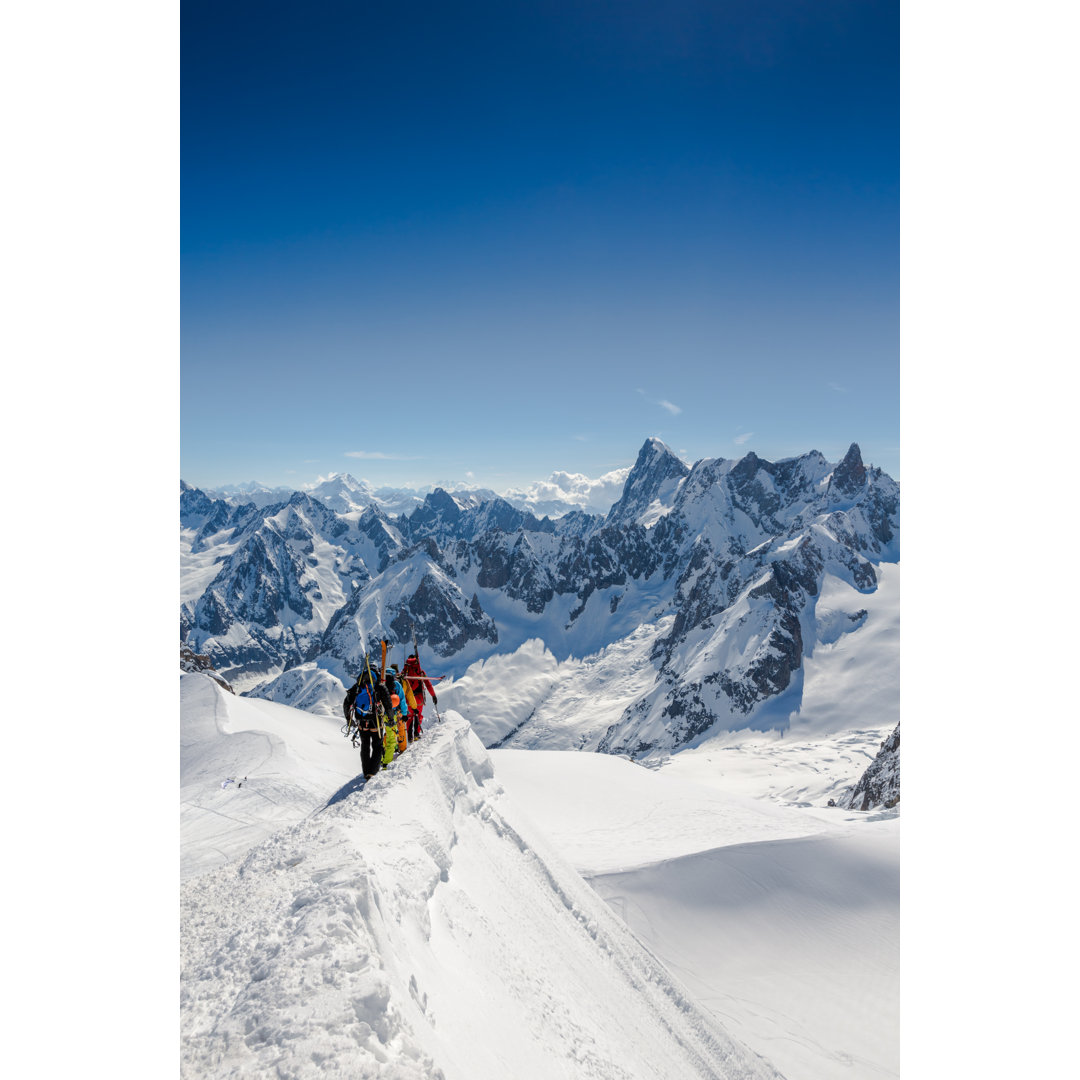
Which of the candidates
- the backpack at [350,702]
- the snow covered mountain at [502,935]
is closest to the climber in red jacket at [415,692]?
the snow covered mountain at [502,935]

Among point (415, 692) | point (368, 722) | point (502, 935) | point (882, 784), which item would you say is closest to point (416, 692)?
point (415, 692)

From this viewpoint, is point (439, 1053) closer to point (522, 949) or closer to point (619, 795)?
point (522, 949)

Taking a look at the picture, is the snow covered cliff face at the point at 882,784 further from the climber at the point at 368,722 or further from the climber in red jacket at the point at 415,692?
the climber at the point at 368,722

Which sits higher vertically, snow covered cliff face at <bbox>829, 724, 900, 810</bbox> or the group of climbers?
the group of climbers

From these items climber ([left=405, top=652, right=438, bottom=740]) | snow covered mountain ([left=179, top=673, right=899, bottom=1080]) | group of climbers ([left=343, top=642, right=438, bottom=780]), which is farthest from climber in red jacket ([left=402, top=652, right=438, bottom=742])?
snow covered mountain ([left=179, top=673, right=899, bottom=1080])

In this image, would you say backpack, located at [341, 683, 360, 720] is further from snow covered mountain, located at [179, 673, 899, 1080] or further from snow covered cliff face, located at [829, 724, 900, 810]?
snow covered cliff face, located at [829, 724, 900, 810]

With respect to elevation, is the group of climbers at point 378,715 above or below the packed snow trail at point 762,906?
above
